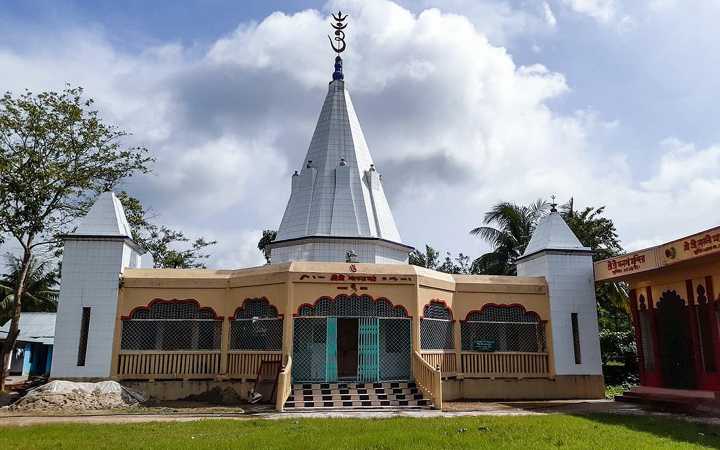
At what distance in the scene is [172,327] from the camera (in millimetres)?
15078

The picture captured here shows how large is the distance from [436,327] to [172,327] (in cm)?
696

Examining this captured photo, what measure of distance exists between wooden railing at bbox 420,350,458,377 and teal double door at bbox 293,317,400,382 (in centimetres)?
56

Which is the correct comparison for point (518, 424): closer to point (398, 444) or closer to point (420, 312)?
point (398, 444)

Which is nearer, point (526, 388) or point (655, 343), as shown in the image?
point (655, 343)

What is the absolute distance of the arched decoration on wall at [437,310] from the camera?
49.4 ft

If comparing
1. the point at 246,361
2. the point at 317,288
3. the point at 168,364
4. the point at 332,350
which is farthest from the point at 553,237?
the point at 168,364

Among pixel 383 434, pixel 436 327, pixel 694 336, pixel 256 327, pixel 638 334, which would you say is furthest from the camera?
pixel 638 334

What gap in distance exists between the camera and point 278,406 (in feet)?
40.3

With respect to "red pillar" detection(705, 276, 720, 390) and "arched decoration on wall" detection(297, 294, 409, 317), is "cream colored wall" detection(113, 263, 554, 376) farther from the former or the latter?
"red pillar" detection(705, 276, 720, 390)

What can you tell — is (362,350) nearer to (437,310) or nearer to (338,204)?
(437,310)

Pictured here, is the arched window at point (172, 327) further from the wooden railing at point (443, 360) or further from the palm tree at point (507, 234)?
the palm tree at point (507, 234)

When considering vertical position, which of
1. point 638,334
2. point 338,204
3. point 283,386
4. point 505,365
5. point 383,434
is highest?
point 338,204

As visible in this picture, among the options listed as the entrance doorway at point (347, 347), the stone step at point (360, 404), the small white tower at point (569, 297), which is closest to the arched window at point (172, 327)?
the entrance doorway at point (347, 347)

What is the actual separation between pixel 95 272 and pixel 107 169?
210 inches
